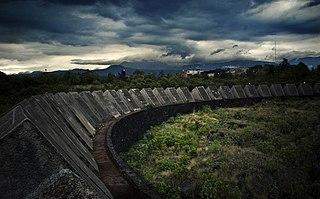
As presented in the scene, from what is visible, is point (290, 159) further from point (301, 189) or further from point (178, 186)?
point (178, 186)

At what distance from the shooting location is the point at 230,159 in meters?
12.3

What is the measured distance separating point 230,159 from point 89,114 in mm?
4290

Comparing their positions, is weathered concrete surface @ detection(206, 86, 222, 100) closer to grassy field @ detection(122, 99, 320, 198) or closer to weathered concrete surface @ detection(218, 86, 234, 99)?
weathered concrete surface @ detection(218, 86, 234, 99)

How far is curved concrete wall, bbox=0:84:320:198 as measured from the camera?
3365 mm

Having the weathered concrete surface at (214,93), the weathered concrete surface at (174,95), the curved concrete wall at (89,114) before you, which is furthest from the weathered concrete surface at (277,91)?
the weathered concrete surface at (174,95)

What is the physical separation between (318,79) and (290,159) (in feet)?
116

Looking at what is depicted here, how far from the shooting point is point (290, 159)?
12.4 m

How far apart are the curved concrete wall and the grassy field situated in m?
1.06

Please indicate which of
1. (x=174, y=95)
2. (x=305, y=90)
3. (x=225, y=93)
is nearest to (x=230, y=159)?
(x=174, y=95)

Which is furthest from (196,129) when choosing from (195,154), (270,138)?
(195,154)

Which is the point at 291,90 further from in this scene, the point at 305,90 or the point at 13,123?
the point at 13,123

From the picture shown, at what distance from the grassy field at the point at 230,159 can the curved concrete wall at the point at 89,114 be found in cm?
106

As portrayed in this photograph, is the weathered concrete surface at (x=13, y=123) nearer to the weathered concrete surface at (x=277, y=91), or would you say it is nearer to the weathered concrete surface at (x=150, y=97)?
the weathered concrete surface at (x=150, y=97)

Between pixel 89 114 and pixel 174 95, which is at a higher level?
pixel 89 114
